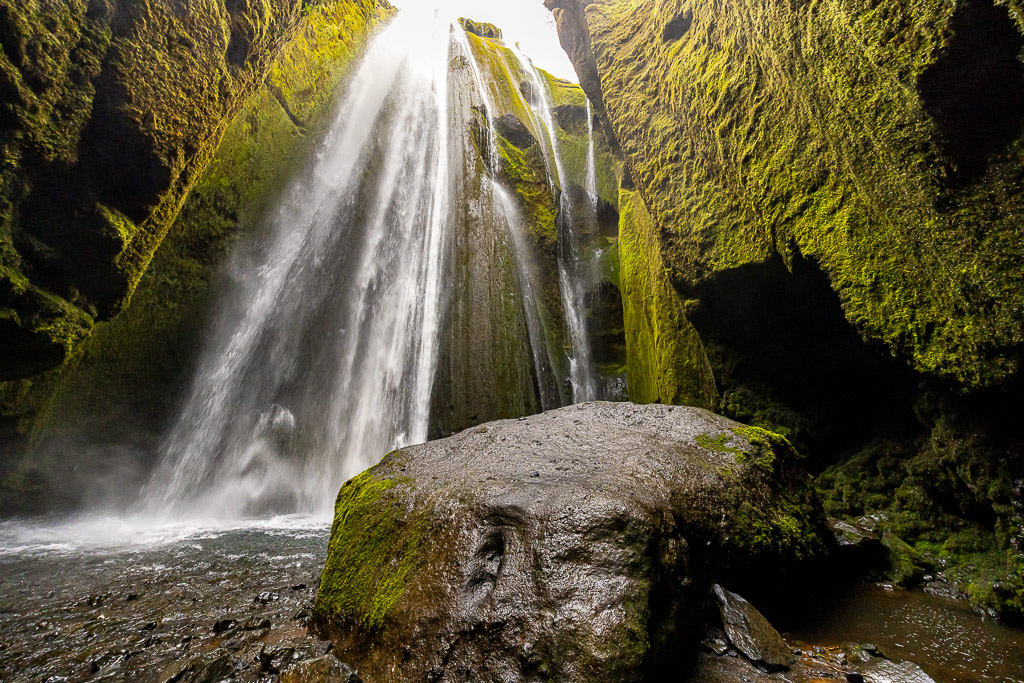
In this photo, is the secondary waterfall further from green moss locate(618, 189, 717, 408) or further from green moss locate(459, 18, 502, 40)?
green moss locate(459, 18, 502, 40)

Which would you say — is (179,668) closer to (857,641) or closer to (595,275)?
(857,641)

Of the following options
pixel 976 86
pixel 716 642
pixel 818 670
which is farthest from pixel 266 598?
pixel 976 86

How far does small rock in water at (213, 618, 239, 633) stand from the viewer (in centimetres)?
297

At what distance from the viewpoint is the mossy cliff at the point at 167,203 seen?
5258 mm

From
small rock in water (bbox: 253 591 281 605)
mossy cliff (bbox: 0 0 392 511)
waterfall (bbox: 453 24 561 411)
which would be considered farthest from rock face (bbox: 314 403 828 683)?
waterfall (bbox: 453 24 561 411)

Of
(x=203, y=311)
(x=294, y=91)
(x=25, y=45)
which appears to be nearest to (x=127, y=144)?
(x=25, y=45)

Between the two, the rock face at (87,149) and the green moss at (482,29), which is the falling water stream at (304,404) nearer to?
the rock face at (87,149)

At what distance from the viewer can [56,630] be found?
10.0 ft

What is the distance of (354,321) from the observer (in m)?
10.9

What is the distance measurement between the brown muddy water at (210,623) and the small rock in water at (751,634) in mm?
479

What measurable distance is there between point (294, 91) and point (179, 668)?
13.5 meters

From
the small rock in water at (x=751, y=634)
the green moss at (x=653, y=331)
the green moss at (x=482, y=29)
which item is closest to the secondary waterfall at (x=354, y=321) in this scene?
the green moss at (x=653, y=331)

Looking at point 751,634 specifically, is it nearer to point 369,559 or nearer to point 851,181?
point 369,559

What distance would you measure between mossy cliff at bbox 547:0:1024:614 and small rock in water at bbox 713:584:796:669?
2.02 m
